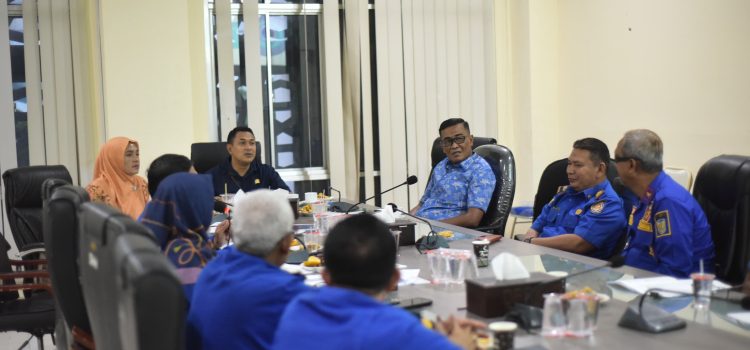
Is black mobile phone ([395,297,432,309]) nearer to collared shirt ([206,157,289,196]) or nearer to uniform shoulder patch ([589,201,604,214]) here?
uniform shoulder patch ([589,201,604,214])

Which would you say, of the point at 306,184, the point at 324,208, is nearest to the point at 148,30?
the point at 306,184

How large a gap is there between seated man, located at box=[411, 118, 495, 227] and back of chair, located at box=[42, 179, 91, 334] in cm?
234

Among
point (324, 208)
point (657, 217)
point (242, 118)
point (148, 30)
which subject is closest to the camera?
point (657, 217)

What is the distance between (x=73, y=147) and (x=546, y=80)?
3706 mm

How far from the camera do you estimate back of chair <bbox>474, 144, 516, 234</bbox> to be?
445cm

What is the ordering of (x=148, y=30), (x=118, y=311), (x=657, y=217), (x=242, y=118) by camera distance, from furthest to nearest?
(x=242, y=118) < (x=148, y=30) < (x=657, y=217) < (x=118, y=311)

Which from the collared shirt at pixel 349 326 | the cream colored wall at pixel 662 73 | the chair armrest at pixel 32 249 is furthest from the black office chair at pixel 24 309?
the cream colored wall at pixel 662 73

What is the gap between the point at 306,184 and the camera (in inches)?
264

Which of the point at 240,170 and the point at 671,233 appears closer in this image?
the point at 671,233

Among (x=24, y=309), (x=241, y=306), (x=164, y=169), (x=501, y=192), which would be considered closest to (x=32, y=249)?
(x=24, y=309)

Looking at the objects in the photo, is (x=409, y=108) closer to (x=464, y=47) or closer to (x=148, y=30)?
(x=464, y=47)

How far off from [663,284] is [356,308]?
129 cm

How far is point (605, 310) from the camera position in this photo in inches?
85.4

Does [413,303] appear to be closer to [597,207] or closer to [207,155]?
[597,207]
